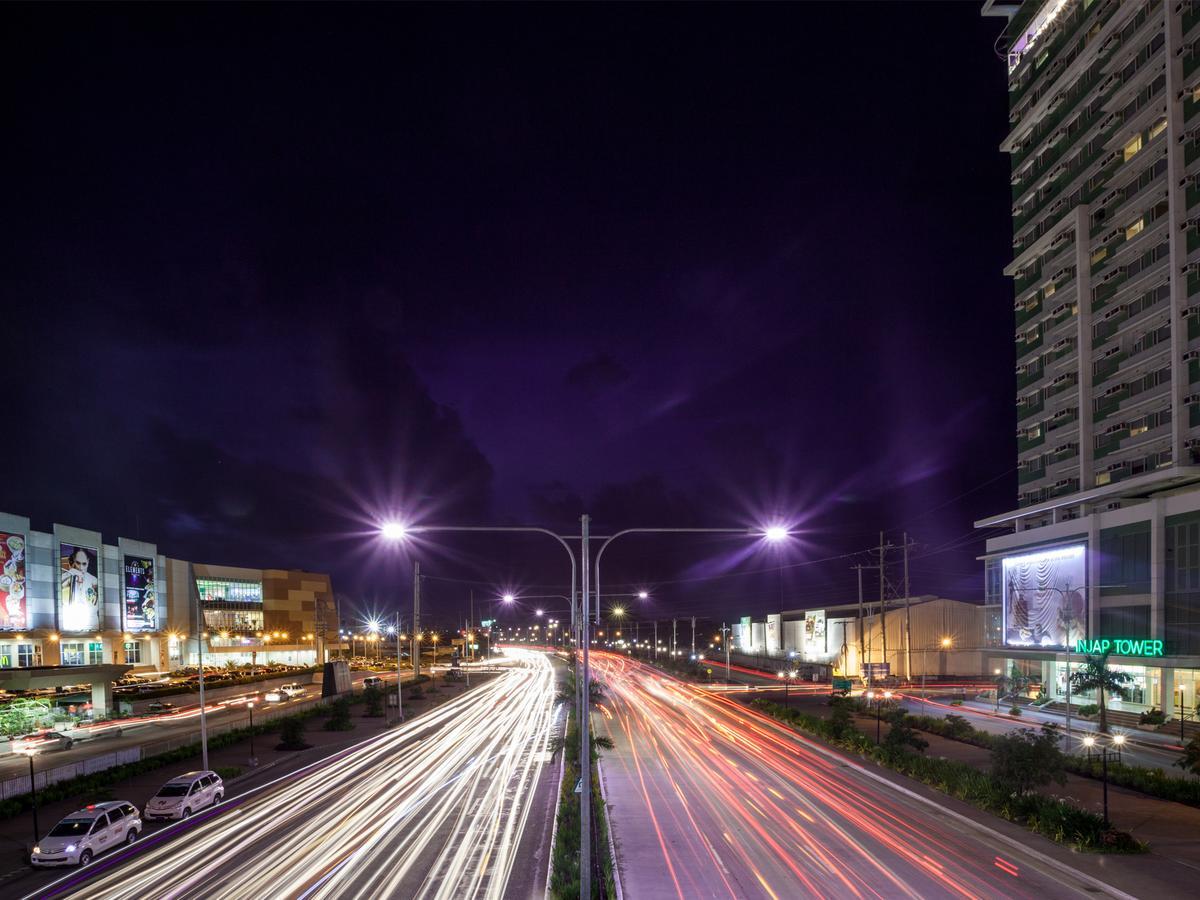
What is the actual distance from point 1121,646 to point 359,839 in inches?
1749

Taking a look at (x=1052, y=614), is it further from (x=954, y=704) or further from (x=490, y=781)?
(x=490, y=781)

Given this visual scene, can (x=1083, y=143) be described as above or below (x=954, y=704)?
above

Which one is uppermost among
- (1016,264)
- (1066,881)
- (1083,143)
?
(1083,143)

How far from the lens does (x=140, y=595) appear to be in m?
83.6

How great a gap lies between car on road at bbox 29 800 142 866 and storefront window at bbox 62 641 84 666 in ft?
181

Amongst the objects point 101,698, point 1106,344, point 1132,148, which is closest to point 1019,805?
point 1106,344

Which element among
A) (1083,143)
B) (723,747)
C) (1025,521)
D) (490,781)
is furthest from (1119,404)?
(490,781)

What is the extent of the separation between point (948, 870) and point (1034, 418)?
181 feet

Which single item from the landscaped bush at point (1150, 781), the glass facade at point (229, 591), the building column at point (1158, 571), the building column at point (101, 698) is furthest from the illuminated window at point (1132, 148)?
the glass facade at point (229, 591)

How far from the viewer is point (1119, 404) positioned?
56375 mm

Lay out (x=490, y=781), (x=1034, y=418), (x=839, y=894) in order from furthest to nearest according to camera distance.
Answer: (x=1034, y=418) → (x=490, y=781) → (x=839, y=894)

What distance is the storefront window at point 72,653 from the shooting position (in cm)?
7100

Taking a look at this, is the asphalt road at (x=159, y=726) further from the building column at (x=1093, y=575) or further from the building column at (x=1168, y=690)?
the building column at (x=1168, y=690)

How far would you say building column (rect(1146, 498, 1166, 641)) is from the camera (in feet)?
152
